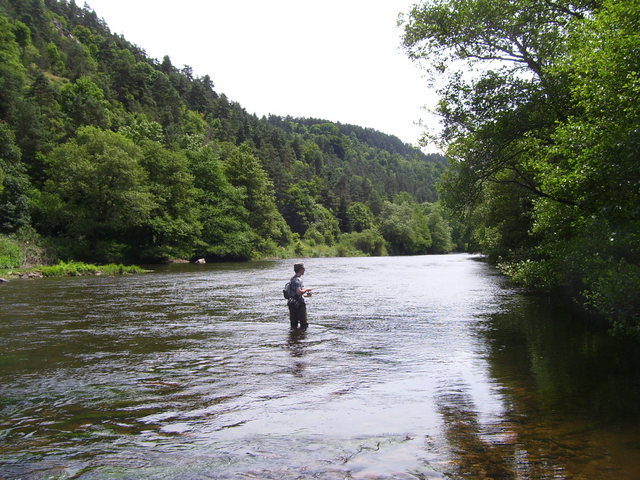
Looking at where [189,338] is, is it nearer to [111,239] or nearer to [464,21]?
[464,21]

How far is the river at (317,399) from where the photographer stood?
517cm

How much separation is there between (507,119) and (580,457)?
14.0 m

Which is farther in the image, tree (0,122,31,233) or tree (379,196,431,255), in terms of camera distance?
tree (379,196,431,255)

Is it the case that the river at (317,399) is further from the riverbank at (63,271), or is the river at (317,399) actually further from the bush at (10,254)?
the bush at (10,254)

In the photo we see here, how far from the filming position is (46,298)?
70.3ft

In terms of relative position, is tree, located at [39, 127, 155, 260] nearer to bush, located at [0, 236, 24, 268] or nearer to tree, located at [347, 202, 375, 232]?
bush, located at [0, 236, 24, 268]

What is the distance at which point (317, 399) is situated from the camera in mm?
7582

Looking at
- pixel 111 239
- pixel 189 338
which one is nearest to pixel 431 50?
pixel 189 338

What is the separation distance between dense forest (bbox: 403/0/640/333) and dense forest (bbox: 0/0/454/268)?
3.45m

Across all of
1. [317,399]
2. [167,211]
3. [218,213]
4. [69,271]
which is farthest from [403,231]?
[317,399]

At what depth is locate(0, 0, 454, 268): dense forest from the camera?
49156 mm

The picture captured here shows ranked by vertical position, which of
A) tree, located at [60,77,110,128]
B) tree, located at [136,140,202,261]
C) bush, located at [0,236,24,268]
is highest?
tree, located at [60,77,110,128]

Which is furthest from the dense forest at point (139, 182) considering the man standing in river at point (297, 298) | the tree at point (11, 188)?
the man standing in river at point (297, 298)

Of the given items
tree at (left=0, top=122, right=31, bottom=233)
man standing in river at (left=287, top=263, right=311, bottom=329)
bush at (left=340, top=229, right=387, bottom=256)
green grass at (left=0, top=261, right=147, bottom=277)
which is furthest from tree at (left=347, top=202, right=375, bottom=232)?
man standing in river at (left=287, top=263, right=311, bottom=329)
